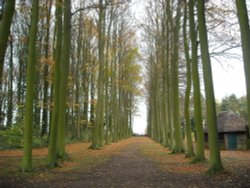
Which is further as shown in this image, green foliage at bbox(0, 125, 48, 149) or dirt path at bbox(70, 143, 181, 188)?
green foliage at bbox(0, 125, 48, 149)

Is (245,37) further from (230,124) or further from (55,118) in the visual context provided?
(230,124)

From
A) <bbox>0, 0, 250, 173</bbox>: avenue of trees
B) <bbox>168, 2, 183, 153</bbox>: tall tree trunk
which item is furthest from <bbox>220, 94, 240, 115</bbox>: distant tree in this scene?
<bbox>168, 2, 183, 153</bbox>: tall tree trunk

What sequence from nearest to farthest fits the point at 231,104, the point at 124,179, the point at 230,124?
the point at 124,179
the point at 230,124
the point at 231,104

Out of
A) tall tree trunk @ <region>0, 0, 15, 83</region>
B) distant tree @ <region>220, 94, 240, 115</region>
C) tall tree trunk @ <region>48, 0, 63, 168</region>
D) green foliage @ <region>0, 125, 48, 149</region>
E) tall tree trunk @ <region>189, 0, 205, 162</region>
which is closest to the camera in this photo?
tall tree trunk @ <region>0, 0, 15, 83</region>

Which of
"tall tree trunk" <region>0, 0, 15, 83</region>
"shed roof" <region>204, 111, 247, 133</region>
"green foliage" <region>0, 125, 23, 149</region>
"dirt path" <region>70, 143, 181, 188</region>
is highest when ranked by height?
"tall tree trunk" <region>0, 0, 15, 83</region>

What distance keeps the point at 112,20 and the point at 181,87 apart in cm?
1177

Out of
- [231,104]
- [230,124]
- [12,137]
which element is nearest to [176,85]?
[230,124]

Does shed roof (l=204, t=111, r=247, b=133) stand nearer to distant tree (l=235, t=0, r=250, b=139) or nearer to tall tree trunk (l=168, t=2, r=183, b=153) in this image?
tall tree trunk (l=168, t=2, r=183, b=153)

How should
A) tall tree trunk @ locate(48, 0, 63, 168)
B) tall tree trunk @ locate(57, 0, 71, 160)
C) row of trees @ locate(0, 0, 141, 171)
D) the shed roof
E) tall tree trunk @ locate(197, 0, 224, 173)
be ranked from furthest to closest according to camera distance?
1. the shed roof
2. row of trees @ locate(0, 0, 141, 171)
3. tall tree trunk @ locate(57, 0, 71, 160)
4. tall tree trunk @ locate(48, 0, 63, 168)
5. tall tree trunk @ locate(197, 0, 224, 173)

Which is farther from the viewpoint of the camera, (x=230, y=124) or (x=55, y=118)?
(x=230, y=124)

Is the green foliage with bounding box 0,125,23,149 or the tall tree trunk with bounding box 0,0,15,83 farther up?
the tall tree trunk with bounding box 0,0,15,83

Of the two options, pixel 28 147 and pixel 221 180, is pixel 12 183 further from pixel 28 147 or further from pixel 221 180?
pixel 221 180

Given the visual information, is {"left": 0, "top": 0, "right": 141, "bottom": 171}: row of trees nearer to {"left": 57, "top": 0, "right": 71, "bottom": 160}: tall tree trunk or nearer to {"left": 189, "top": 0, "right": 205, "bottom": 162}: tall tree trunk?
{"left": 57, "top": 0, "right": 71, "bottom": 160}: tall tree trunk

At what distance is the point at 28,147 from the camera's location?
11305mm
